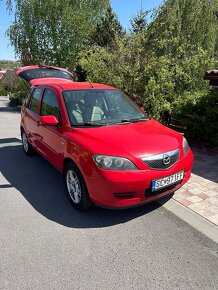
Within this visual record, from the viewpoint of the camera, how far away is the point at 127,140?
3629 mm

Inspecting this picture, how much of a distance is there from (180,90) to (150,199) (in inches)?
217

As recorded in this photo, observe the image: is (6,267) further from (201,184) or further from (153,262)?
(201,184)

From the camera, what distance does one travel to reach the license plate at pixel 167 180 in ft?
11.3

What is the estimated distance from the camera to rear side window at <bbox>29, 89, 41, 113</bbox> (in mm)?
5529

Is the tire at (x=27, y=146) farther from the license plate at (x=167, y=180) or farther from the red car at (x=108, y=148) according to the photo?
the license plate at (x=167, y=180)

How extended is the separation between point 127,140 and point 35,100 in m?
2.81

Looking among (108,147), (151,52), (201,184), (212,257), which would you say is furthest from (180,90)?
(212,257)

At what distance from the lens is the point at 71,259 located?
294cm

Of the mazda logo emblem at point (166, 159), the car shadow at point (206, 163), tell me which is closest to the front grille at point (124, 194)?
the mazda logo emblem at point (166, 159)

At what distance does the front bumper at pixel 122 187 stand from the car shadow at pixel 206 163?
1.85 m

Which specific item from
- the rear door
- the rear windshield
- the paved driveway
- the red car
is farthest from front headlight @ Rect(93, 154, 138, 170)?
the rear windshield

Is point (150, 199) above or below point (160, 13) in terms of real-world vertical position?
below

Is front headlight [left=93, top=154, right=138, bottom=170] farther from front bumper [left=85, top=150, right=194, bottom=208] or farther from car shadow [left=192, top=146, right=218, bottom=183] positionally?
car shadow [left=192, top=146, right=218, bottom=183]

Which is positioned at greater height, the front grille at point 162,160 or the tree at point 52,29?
the tree at point 52,29
